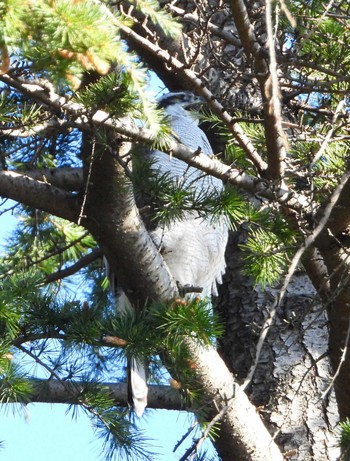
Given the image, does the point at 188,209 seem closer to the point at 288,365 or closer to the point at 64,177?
the point at 64,177

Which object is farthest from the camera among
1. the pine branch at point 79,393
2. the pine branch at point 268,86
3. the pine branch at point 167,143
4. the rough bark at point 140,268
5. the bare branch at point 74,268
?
the bare branch at point 74,268

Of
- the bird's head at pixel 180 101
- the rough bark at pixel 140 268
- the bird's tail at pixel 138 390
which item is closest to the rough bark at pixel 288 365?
the rough bark at pixel 140 268

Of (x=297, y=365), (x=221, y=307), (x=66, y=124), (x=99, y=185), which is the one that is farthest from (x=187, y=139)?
(x=66, y=124)

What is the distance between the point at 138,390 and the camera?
11.0ft

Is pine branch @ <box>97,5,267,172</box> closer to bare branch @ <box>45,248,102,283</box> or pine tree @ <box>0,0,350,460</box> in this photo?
pine tree @ <box>0,0,350,460</box>

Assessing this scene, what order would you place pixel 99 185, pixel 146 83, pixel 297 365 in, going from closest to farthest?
pixel 146 83, pixel 99 185, pixel 297 365

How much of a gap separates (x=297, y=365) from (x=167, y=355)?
2.96 feet

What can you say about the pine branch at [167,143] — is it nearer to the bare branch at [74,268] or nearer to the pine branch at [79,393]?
the pine branch at [79,393]

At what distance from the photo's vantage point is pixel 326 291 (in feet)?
9.51

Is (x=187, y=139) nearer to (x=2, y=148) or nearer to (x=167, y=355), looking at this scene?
(x=2, y=148)

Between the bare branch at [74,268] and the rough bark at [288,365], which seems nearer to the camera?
the rough bark at [288,365]

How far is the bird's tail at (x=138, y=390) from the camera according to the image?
3.32 m

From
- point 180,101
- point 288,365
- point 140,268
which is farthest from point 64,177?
point 180,101

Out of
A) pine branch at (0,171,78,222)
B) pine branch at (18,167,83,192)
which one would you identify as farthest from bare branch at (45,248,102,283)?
pine branch at (0,171,78,222)
